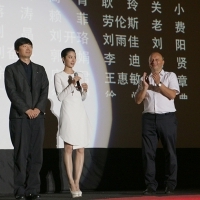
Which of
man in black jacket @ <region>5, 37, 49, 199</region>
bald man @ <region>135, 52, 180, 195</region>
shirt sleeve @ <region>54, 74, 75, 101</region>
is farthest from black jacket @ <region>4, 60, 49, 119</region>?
bald man @ <region>135, 52, 180, 195</region>

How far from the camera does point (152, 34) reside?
6.16 meters

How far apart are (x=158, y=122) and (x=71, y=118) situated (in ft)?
2.49

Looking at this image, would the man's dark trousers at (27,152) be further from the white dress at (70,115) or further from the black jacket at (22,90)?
the white dress at (70,115)

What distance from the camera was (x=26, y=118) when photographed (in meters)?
4.54

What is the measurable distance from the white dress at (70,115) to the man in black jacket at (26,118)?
10.0 inches

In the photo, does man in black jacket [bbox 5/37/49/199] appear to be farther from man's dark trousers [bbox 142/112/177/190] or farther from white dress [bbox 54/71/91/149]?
man's dark trousers [bbox 142/112/177/190]

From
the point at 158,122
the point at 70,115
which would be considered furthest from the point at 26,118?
the point at 158,122

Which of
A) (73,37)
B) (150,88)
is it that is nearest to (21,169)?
(150,88)

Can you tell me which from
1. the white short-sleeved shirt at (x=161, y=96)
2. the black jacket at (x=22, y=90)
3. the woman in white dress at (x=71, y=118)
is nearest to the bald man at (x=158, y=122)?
the white short-sleeved shirt at (x=161, y=96)

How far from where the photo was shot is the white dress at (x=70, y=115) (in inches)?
192

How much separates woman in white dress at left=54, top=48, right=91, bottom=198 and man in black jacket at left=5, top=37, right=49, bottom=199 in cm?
27

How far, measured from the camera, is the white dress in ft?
16.0

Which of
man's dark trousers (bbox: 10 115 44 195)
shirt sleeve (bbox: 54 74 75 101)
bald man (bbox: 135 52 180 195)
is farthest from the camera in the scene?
bald man (bbox: 135 52 180 195)

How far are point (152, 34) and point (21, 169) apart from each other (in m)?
2.37
